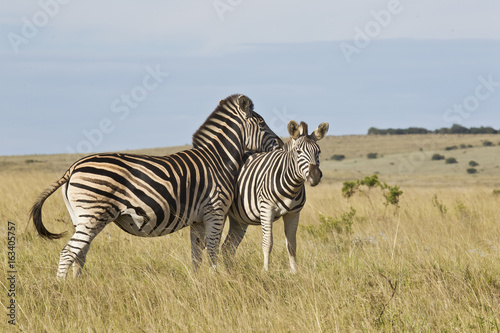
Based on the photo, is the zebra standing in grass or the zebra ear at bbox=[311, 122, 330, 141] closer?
the zebra standing in grass

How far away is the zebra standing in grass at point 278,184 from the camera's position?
21.9 ft

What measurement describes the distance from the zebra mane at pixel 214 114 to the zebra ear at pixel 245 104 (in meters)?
0.12

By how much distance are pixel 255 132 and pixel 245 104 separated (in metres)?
0.42

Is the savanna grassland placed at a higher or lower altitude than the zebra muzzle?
lower

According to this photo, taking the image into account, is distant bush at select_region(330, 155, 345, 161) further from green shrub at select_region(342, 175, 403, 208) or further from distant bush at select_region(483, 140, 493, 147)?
green shrub at select_region(342, 175, 403, 208)

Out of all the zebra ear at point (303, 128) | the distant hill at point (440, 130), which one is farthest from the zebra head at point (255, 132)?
the distant hill at point (440, 130)

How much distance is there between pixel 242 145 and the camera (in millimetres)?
7367

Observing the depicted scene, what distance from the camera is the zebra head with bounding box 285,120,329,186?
644 centimetres

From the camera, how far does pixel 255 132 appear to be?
7.35m

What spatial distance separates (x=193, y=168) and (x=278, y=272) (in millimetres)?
1727

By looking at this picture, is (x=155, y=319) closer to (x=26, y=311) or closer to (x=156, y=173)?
(x=26, y=311)

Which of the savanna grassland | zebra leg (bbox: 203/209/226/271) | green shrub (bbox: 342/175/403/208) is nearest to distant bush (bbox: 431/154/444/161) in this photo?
green shrub (bbox: 342/175/403/208)

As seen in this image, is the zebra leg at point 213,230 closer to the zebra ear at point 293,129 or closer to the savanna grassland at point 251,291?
the savanna grassland at point 251,291

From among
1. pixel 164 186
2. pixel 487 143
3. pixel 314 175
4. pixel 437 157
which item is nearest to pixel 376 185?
pixel 314 175
